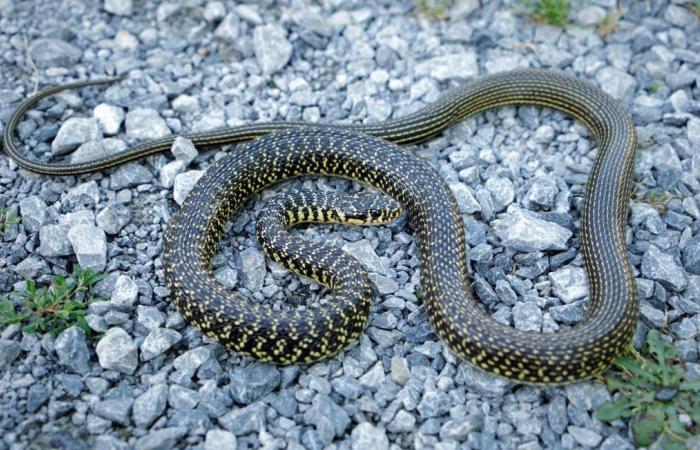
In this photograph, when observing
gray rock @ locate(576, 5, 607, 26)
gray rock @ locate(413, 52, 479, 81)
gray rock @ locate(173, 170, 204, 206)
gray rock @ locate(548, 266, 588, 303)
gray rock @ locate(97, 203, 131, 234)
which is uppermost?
gray rock @ locate(576, 5, 607, 26)

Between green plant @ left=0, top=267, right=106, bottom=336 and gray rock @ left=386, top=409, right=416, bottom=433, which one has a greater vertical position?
green plant @ left=0, top=267, right=106, bottom=336

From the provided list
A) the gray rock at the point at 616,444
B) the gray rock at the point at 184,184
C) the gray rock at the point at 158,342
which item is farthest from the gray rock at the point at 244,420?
the gray rock at the point at 616,444

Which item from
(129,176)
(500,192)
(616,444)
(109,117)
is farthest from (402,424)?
(109,117)

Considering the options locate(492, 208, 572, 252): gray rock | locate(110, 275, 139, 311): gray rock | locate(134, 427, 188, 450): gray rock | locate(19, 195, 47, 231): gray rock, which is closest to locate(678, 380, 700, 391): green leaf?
locate(492, 208, 572, 252): gray rock

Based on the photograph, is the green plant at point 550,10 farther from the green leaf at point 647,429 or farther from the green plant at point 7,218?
the green plant at point 7,218

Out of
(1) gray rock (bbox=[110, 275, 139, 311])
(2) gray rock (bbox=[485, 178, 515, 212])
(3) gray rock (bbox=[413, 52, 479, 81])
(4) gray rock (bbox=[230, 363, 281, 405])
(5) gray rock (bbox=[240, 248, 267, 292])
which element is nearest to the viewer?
(4) gray rock (bbox=[230, 363, 281, 405])

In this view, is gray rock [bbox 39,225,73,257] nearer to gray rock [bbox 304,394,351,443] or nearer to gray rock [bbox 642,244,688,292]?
gray rock [bbox 304,394,351,443]

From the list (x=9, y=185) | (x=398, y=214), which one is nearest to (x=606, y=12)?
(x=398, y=214)
